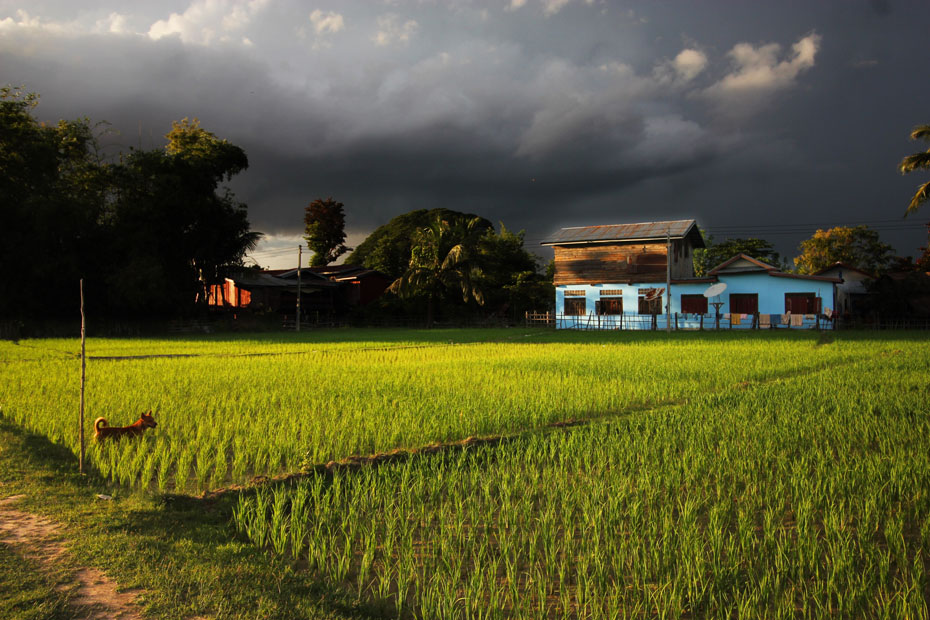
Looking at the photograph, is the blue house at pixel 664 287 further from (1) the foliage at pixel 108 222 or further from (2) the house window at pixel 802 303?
(1) the foliage at pixel 108 222

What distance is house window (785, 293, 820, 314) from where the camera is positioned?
27.7m

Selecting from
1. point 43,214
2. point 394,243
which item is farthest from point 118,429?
point 394,243

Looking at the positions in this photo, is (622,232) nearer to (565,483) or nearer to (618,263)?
(618,263)

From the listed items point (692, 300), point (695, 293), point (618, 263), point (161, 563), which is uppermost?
point (618, 263)

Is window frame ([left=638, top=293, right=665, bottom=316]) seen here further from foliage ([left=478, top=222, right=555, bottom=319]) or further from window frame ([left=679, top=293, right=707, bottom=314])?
Answer: foliage ([left=478, top=222, right=555, bottom=319])

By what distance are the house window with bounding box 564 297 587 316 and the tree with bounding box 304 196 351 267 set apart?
82.2 feet

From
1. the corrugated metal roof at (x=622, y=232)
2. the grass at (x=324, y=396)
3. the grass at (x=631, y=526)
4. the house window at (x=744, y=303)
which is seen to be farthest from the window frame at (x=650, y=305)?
the grass at (x=631, y=526)

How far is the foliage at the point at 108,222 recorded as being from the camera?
23.7 metres

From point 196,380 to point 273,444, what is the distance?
213 inches

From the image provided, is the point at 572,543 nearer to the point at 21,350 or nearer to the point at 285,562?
the point at 285,562

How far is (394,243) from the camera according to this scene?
4312cm

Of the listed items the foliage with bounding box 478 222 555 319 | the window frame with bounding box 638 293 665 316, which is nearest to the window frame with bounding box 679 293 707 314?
the window frame with bounding box 638 293 665 316

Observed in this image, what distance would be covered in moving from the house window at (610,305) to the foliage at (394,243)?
1515 cm

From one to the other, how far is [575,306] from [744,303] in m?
9.43
